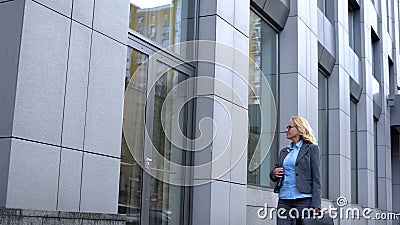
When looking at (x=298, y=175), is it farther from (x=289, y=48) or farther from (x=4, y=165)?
(x=289, y=48)

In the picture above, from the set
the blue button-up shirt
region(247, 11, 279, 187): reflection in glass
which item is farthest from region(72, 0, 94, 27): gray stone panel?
region(247, 11, 279, 187): reflection in glass

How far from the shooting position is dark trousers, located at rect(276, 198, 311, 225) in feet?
24.5

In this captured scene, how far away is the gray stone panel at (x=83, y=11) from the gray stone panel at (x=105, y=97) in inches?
6.9

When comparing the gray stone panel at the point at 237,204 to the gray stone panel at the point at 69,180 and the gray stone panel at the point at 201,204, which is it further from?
the gray stone panel at the point at 69,180

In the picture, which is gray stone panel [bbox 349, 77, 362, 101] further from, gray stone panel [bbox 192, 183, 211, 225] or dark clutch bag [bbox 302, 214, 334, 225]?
dark clutch bag [bbox 302, 214, 334, 225]

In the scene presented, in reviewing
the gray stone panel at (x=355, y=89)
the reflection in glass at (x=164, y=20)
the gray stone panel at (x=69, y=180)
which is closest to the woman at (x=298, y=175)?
the reflection in glass at (x=164, y=20)

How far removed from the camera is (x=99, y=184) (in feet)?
20.7

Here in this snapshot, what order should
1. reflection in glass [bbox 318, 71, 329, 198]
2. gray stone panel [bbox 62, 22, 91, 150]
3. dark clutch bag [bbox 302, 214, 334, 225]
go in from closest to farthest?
1. gray stone panel [bbox 62, 22, 91, 150]
2. dark clutch bag [bbox 302, 214, 334, 225]
3. reflection in glass [bbox 318, 71, 329, 198]

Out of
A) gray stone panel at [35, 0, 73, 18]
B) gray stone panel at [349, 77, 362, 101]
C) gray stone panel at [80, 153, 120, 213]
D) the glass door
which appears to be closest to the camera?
gray stone panel at [35, 0, 73, 18]

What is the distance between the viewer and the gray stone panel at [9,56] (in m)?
5.36

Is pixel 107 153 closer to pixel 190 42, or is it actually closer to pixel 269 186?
pixel 190 42

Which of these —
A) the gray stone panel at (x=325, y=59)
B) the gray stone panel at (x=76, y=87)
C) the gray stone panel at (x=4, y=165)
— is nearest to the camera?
the gray stone panel at (x=4, y=165)

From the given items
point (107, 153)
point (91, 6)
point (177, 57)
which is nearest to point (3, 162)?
point (107, 153)

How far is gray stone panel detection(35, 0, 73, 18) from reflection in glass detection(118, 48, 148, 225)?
197 centimetres
